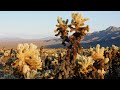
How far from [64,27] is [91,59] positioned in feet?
4.92

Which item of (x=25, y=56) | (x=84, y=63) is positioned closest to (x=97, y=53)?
(x=84, y=63)

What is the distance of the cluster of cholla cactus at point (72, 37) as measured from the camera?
836 centimetres

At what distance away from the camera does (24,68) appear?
8.09 meters

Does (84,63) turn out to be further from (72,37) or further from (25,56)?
(25,56)

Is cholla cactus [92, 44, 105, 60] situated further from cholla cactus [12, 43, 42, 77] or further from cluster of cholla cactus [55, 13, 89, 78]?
cholla cactus [12, 43, 42, 77]

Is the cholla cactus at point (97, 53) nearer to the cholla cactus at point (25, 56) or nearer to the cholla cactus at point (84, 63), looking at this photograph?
the cholla cactus at point (84, 63)

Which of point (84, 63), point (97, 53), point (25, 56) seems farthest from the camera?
point (97, 53)

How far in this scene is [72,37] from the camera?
9.11 meters

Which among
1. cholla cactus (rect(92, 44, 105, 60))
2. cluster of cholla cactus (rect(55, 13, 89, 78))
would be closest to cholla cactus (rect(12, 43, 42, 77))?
cluster of cholla cactus (rect(55, 13, 89, 78))

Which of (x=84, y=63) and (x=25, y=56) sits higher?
(x=25, y=56)

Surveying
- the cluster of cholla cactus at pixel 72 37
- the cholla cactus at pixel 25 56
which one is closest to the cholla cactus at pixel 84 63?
the cluster of cholla cactus at pixel 72 37

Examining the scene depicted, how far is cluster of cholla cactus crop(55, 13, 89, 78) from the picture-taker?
836 cm

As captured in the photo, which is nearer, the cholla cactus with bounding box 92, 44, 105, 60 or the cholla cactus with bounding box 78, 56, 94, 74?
the cholla cactus with bounding box 78, 56, 94, 74
